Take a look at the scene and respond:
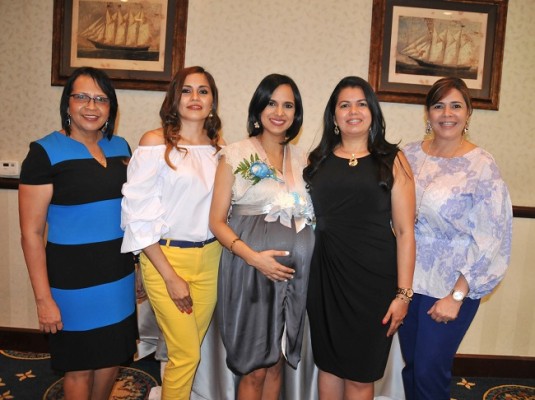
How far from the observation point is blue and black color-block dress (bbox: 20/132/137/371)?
1.75 meters

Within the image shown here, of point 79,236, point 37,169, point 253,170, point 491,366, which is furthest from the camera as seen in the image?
point 491,366

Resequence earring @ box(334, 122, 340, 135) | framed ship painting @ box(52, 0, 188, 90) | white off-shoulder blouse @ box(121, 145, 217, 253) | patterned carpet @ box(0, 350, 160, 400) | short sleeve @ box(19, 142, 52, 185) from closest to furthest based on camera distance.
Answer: short sleeve @ box(19, 142, 52, 185) < white off-shoulder blouse @ box(121, 145, 217, 253) < earring @ box(334, 122, 340, 135) < patterned carpet @ box(0, 350, 160, 400) < framed ship painting @ box(52, 0, 188, 90)


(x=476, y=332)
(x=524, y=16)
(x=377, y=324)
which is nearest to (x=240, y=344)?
(x=377, y=324)

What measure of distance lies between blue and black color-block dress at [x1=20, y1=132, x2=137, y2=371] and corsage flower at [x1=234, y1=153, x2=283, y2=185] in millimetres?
535

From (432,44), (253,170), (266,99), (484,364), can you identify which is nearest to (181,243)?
(253,170)

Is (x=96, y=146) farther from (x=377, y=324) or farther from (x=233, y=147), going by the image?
(x=377, y=324)

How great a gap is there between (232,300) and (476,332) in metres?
2.12

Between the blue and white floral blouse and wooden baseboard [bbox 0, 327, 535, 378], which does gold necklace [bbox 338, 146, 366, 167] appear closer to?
the blue and white floral blouse

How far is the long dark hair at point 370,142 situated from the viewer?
1.87m

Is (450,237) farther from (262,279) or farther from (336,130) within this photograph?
(262,279)

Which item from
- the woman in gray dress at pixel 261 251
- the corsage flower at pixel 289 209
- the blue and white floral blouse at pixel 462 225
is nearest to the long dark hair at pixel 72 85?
the woman in gray dress at pixel 261 251

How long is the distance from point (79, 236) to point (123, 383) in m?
1.38

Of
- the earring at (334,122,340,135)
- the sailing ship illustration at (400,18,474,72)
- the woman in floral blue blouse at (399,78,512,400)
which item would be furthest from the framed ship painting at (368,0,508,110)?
the earring at (334,122,340,135)

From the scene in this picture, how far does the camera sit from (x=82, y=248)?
1814mm
